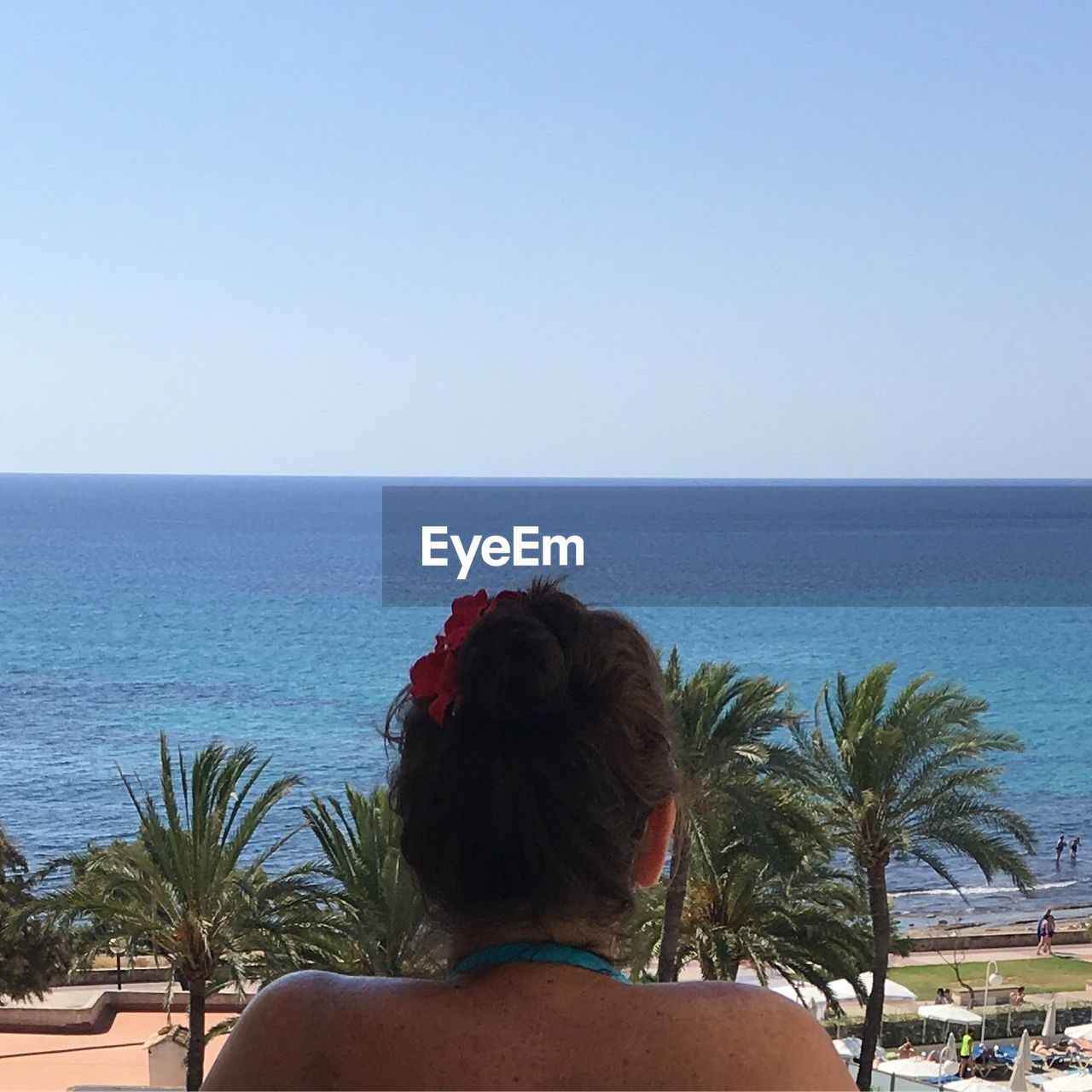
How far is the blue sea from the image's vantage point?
162 ft

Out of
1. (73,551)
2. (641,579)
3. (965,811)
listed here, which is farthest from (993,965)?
(73,551)

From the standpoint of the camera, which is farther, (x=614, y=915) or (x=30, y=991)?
(x=30, y=991)

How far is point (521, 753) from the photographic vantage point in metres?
1.21

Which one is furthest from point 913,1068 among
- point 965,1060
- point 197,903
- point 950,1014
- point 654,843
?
point 654,843

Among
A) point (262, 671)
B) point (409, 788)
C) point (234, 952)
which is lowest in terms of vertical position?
point (262, 671)

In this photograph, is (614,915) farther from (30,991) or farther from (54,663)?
(54,663)

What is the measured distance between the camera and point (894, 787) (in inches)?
659

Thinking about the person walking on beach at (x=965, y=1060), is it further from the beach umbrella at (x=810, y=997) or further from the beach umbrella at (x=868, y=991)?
the beach umbrella at (x=868, y=991)

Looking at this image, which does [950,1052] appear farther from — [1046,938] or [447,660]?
[447,660]

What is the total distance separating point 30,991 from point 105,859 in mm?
4747

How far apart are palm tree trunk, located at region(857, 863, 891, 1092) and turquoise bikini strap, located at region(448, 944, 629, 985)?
54.0ft

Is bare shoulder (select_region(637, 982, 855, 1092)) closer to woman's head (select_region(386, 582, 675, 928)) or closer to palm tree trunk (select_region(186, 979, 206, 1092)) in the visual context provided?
woman's head (select_region(386, 582, 675, 928))

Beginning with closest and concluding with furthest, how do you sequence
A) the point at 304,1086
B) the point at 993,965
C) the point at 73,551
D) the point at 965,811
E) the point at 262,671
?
1. the point at 304,1086
2. the point at 965,811
3. the point at 993,965
4. the point at 262,671
5. the point at 73,551

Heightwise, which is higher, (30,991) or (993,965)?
(30,991)
